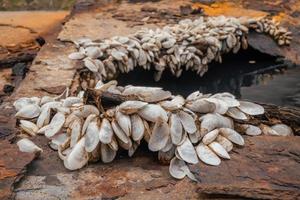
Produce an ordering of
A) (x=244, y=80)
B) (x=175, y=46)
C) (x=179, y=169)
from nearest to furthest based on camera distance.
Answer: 1. (x=179, y=169)
2. (x=175, y=46)
3. (x=244, y=80)

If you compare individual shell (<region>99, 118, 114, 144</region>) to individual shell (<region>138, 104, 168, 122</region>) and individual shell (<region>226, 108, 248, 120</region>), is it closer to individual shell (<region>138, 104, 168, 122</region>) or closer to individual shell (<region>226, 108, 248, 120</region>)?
individual shell (<region>138, 104, 168, 122</region>)

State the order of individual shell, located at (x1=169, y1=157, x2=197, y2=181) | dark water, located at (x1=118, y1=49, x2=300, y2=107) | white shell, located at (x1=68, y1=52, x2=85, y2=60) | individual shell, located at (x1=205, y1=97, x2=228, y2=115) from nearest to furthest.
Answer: individual shell, located at (x1=169, y1=157, x2=197, y2=181) < individual shell, located at (x1=205, y1=97, x2=228, y2=115) < white shell, located at (x1=68, y1=52, x2=85, y2=60) < dark water, located at (x1=118, y1=49, x2=300, y2=107)

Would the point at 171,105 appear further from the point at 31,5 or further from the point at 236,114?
the point at 31,5

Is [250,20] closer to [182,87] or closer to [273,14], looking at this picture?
[273,14]

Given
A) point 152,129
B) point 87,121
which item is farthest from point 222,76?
point 87,121

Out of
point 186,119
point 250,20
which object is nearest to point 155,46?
point 250,20

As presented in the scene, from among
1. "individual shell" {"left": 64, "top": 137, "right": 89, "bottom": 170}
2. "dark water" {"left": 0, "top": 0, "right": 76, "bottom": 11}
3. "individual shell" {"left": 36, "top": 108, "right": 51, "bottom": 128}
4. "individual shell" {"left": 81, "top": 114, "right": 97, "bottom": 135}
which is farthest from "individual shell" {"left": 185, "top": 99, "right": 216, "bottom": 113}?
"dark water" {"left": 0, "top": 0, "right": 76, "bottom": 11}
